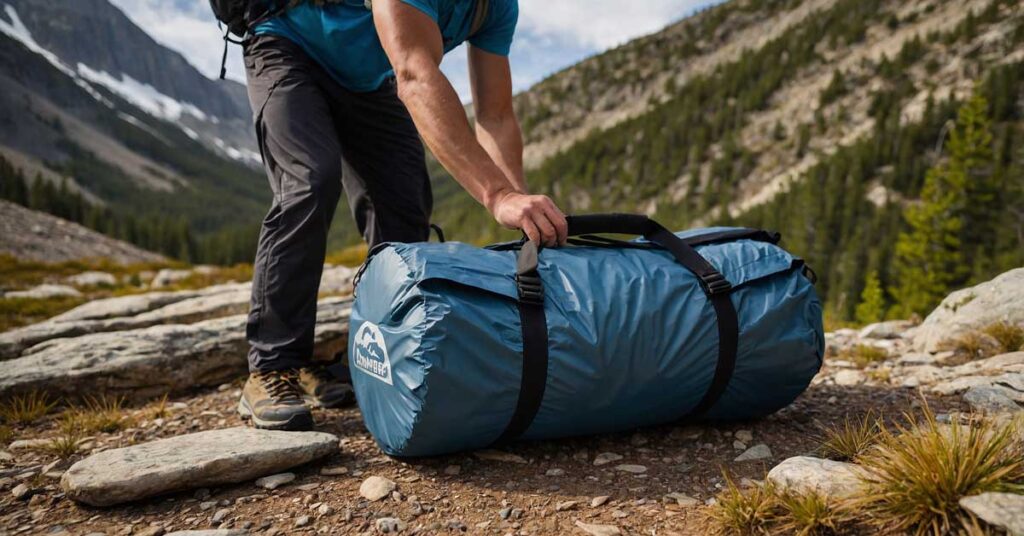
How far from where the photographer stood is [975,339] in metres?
4.42

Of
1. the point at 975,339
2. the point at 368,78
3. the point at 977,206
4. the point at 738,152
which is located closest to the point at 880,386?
the point at 975,339

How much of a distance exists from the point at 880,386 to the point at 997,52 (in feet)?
320

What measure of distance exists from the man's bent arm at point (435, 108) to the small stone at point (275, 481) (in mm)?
1593

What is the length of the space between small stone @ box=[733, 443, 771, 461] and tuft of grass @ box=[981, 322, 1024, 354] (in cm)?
279

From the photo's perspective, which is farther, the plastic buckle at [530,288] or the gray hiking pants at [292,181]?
the gray hiking pants at [292,181]

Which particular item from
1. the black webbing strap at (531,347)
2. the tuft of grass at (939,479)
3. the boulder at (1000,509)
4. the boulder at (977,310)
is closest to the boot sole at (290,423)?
the black webbing strap at (531,347)

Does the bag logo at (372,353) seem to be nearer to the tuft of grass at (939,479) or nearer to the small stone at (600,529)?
the small stone at (600,529)

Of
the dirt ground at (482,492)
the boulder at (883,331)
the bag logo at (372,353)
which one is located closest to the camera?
the dirt ground at (482,492)

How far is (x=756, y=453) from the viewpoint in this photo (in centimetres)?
285

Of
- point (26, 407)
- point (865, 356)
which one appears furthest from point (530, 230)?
point (26, 407)

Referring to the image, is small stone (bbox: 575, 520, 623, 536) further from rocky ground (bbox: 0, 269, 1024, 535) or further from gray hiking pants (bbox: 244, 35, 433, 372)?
gray hiking pants (bbox: 244, 35, 433, 372)

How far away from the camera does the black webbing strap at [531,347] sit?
8.16ft

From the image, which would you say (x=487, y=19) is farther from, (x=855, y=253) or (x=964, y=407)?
(x=855, y=253)

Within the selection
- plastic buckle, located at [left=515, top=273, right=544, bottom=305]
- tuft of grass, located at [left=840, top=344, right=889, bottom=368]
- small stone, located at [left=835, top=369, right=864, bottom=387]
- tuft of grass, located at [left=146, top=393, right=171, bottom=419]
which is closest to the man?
plastic buckle, located at [left=515, top=273, right=544, bottom=305]
